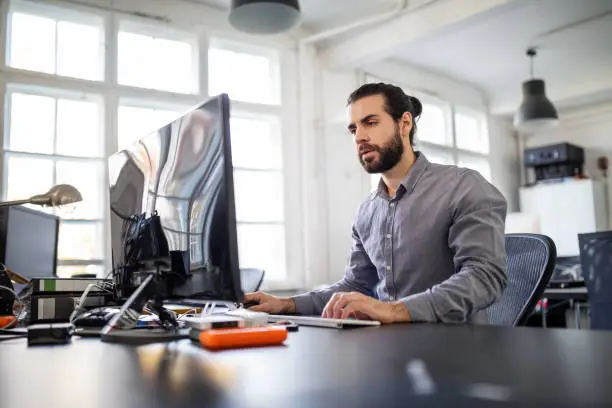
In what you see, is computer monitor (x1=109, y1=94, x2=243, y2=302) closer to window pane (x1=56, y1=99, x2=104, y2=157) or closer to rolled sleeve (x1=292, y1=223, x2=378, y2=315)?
rolled sleeve (x1=292, y1=223, x2=378, y2=315)

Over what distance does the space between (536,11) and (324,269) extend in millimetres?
2902

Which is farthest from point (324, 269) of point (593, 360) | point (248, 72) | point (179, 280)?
point (593, 360)

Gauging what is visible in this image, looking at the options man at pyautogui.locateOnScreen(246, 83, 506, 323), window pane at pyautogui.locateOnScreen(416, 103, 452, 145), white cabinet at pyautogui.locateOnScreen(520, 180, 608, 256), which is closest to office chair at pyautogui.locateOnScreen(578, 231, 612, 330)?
man at pyautogui.locateOnScreen(246, 83, 506, 323)

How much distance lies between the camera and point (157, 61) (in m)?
4.58

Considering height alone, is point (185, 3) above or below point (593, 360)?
above

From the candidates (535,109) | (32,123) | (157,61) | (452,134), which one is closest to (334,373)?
(32,123)

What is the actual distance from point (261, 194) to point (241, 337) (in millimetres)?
4185

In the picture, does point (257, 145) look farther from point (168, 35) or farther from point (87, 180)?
point (87, 180)

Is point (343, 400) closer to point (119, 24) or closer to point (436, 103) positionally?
point (119, 24)

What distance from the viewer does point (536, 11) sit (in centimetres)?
497

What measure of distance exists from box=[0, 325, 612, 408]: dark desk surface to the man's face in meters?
0.96

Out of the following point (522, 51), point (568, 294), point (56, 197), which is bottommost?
point (568, 294)

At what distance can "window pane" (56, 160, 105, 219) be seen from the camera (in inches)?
158

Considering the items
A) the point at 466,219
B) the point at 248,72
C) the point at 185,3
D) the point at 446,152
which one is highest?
the point at 185,3
